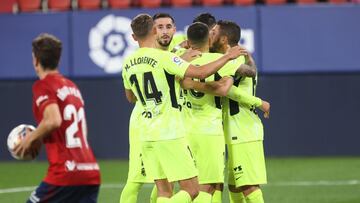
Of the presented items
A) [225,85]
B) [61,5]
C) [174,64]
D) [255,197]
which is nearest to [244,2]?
[61,5]

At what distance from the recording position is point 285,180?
13570mm

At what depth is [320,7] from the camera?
1611 cm

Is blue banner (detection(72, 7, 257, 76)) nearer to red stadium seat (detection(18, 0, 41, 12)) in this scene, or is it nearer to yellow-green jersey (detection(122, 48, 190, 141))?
red stadium seat (detection(18, 0, 41, 12))

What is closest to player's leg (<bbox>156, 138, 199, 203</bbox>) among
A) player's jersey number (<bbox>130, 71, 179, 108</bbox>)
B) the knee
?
player's jersey number (<bbox>130, 71, 179, 108</bbox>)

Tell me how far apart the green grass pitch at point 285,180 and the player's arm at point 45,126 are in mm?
4919

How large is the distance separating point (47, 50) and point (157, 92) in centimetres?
165

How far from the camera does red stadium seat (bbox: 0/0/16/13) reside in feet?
56.1

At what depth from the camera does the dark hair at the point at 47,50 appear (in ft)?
21.9

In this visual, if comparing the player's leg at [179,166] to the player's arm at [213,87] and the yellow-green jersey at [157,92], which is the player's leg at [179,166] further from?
the player's arm at [213,87]

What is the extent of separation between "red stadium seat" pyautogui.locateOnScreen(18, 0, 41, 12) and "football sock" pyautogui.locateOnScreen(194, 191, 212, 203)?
9.20 m

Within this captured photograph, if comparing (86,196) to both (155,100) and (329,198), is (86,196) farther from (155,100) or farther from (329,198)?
(329,198)

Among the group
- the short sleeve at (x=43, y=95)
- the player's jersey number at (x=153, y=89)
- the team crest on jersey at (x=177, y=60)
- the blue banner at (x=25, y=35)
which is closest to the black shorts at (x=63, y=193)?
the short sleeve at (x=43, y=95)

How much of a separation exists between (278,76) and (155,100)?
27.4ft

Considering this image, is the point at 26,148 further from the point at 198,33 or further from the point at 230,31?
the point at 230,31
